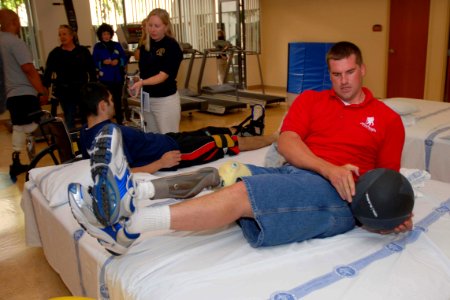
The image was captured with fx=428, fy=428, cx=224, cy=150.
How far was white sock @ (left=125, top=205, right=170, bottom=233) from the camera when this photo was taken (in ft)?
4.67

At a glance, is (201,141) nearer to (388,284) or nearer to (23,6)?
(388,284)

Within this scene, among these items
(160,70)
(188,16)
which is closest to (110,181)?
(160,70)

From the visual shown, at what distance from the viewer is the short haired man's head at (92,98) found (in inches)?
91.3

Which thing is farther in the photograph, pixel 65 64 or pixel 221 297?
pixel 65 64

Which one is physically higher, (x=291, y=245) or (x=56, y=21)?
(x=56, y=21)

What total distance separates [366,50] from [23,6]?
5543 mm

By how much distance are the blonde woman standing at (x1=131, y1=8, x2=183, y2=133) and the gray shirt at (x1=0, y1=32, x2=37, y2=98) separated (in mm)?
1038

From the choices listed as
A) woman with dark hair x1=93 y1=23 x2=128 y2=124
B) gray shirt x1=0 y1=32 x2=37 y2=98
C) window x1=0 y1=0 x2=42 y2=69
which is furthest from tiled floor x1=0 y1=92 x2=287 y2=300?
window x1=0 y1=0 x2=42 y2=69

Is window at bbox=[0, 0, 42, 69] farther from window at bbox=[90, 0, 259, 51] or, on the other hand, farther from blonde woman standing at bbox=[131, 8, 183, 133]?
blonde woman standing at bbox=[131, 8, 183, 133]

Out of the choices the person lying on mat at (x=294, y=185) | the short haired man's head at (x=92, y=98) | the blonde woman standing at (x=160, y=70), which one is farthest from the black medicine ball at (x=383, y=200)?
the blonde woman standing at (x=160, y=70)

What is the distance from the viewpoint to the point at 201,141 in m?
2.70

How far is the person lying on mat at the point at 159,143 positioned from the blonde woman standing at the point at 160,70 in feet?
1.58

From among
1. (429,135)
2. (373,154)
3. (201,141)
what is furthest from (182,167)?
(429,135)

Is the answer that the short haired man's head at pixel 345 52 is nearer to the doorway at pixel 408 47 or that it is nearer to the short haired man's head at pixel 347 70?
the short haired man's head at pixel 347 70
